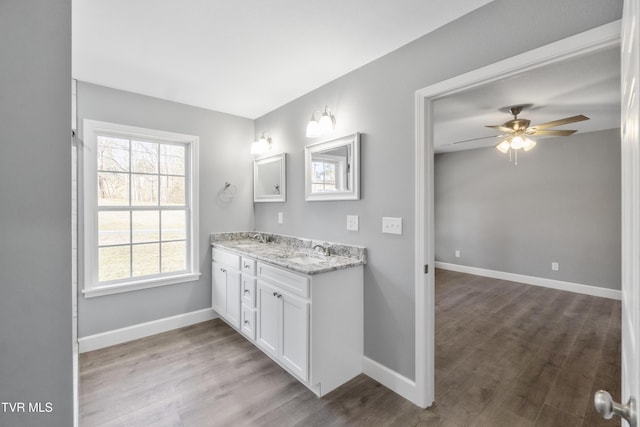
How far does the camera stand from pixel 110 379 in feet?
6.89

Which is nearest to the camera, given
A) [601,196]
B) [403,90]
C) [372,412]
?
[372,412]

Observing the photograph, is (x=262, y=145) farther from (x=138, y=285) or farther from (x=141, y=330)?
(x=141, y=330)

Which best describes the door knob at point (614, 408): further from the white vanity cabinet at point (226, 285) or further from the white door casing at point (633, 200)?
the white vanity cabinet at point (226, 285)

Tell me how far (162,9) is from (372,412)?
9.07 feet

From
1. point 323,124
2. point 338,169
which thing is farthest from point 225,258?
point 323,124

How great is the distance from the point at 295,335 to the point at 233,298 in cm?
105

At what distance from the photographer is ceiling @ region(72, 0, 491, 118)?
1.61m

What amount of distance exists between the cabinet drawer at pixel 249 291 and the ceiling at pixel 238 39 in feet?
5.91

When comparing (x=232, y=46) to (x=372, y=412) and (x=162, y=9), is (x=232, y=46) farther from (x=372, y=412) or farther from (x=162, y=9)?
(x=372, y=412)

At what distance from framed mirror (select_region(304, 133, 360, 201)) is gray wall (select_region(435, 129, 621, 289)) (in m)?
3.98

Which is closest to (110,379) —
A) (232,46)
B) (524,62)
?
(232,46)

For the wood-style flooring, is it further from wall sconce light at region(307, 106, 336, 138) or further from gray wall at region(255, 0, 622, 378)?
wall sconce light at region(307, 106, 336, 138)

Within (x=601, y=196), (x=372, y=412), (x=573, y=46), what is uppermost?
(x=573, y=46)

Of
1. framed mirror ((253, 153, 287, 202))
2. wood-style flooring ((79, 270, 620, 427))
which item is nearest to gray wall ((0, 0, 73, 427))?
wood-style flooring ((79, 270, 620, 427))
